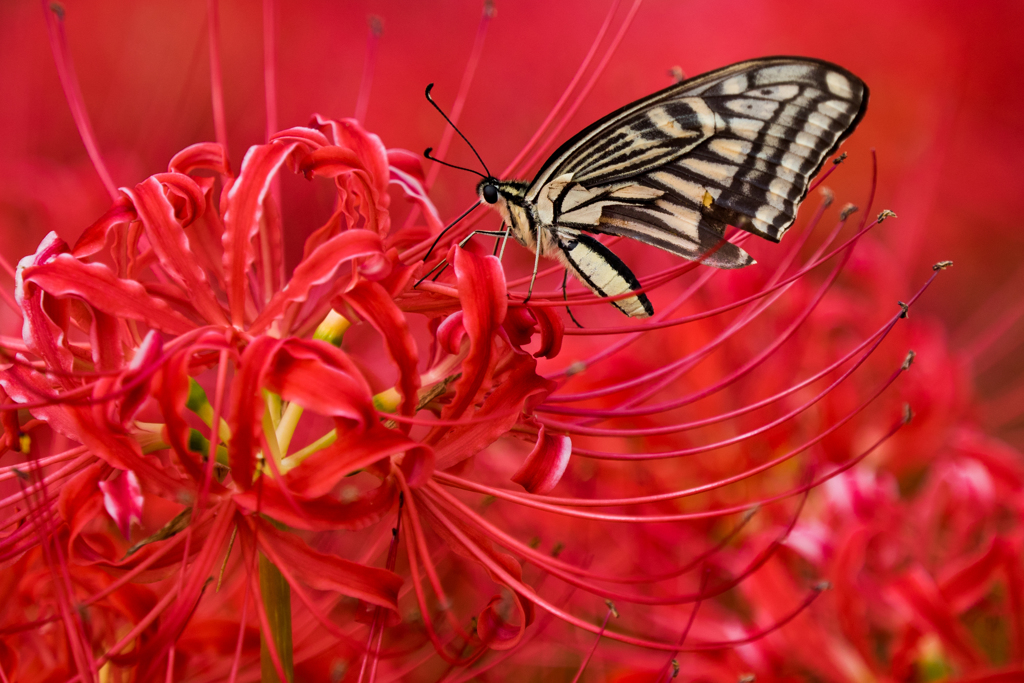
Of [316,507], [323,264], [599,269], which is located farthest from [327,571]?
[599,269]

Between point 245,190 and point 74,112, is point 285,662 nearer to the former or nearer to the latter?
point 245,190

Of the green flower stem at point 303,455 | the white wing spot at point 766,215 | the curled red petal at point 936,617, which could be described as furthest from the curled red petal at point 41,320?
the curled red petal at point 936,617

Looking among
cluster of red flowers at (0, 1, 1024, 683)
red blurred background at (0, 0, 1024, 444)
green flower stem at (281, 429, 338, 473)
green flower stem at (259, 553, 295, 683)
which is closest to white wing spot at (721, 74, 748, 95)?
cluster of red flowers at (0, 1, 1024, 683)

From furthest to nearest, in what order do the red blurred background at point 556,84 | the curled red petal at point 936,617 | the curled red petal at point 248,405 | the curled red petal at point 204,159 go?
the red blurred background at point 556,84 < the curled red petal at point 936,617 < the curled red petal at point 204,159 < the curled red petal at point 248,405

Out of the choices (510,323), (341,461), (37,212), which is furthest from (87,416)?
(37,212)

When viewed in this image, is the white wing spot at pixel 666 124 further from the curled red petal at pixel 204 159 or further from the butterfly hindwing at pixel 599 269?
the curled red petal at pixel 204 159
